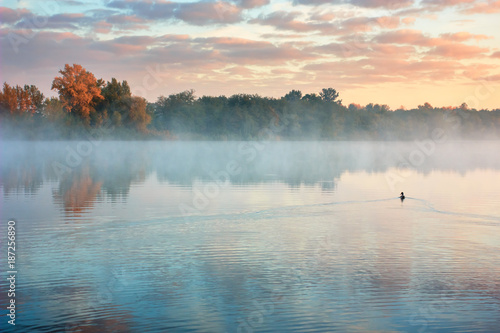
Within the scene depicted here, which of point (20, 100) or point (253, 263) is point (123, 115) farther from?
point (253, 263)

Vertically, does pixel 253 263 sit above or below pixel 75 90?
below

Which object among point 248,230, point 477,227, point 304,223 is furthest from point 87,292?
point 477,227

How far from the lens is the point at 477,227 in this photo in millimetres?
20172

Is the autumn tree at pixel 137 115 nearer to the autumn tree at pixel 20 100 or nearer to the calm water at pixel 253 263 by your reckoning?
the autumn tree at pixel 20 100

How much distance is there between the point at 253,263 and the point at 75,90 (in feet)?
402

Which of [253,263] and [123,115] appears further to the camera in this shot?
[123,115]

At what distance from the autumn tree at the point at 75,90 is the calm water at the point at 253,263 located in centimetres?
10169

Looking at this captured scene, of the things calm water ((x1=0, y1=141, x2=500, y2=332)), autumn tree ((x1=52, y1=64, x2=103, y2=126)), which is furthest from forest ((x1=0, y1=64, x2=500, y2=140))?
calm water ((x1=0, y1=141, x2=500, y2=332))

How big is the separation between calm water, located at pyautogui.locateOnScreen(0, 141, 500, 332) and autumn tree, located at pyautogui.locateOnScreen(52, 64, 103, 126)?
101687mm

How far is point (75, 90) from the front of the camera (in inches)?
5039

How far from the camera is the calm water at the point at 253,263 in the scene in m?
10.6

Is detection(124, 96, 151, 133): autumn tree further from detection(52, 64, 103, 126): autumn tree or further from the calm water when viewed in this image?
the calm water

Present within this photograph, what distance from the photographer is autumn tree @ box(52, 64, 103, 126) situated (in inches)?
4972

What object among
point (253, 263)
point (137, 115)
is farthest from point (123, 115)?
point (253, 263)
